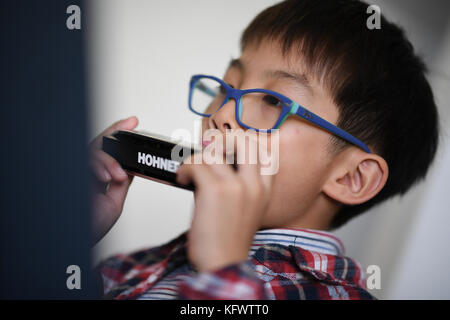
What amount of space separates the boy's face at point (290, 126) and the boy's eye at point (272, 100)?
21 mm

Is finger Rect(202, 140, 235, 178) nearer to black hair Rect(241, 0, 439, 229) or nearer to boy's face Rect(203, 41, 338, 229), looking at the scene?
boy's face Rect(203, 41, 338, 229)

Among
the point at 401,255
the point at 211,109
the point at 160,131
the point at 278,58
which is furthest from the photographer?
the point at 401,255

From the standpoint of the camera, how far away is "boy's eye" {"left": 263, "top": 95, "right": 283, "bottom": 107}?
0.72 metres

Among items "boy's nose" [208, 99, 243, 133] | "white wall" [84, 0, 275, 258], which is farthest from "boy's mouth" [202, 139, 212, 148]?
"white wall" [84, 0, 275, 258]

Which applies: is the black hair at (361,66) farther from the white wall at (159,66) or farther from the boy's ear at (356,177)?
the white wall at (159,66)

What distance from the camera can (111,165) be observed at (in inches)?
28.5

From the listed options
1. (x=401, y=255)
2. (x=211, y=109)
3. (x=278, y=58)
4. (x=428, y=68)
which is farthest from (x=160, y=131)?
(x=401, y=255)

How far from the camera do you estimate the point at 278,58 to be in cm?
73

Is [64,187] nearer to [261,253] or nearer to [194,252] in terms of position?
[194,252]

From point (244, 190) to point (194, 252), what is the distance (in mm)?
120

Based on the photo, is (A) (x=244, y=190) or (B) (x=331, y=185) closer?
(A) (x=244, y=190)

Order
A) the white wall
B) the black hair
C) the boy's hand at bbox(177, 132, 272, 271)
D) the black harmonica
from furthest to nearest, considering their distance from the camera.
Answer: the white wall < the black hair < the black harmonica < the boy's hand at bbox(177, 132, 272, 271)

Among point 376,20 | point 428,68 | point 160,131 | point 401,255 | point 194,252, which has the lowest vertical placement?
point 401,255

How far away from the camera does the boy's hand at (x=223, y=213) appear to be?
50 cm
